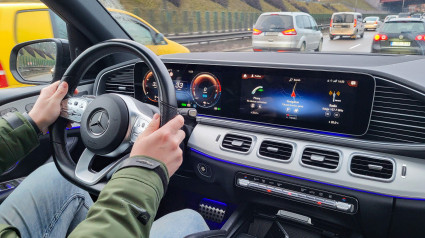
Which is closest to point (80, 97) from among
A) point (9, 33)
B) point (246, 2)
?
point (9, 33)

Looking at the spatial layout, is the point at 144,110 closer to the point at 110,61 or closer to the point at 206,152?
the point at 206,152

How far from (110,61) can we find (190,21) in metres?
18.6

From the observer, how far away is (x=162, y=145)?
4.02 ft

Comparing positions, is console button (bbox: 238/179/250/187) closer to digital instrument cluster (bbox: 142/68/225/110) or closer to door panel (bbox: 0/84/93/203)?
digital instrument cluster (bbox: 142/68/225/110)

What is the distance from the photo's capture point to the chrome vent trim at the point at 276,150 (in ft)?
6.69

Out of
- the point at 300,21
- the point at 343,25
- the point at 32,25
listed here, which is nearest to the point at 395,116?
the point at 32,25

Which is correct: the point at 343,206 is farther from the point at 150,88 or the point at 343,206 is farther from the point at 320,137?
the point at 150,88

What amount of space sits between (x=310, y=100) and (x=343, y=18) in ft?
77.7

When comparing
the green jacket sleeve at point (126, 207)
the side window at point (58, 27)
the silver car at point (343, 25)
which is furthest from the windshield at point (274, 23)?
the green jacket sleeve at point (126, 207)

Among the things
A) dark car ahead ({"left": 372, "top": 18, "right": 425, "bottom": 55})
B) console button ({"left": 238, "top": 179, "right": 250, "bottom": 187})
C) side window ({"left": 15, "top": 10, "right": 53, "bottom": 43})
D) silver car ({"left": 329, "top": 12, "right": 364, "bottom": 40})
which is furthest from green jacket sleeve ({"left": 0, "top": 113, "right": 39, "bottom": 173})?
silver car ({"left": 329, "top": 12, "right": 364, "bottom": 40})

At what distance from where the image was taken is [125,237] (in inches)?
39.0

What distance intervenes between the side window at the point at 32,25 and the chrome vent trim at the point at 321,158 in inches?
112

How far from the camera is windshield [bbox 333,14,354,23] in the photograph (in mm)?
23359

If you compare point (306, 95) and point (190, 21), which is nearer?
point (306, 95)
